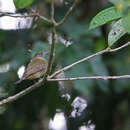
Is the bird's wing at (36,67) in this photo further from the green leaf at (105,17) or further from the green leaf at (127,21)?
the green leaf at (127,21)

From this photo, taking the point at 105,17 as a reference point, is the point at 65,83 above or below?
below

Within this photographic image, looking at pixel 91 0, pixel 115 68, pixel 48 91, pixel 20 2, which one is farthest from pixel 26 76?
pixel 91 0

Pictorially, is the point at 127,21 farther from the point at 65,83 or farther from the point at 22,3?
the point at 65,83

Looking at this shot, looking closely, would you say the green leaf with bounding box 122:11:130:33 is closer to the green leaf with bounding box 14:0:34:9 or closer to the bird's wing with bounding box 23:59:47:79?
the green leaf with bounding box 14:0:34:9

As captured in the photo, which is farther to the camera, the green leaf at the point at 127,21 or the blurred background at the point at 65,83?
the blurred background at the point at 65,83

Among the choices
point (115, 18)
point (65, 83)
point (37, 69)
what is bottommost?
point (65, 83)

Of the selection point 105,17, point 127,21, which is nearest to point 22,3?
point 105,17

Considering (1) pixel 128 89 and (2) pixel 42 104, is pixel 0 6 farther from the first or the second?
(1) pixel 128 89

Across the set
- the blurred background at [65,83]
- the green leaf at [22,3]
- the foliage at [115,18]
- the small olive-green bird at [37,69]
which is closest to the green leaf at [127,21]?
the foliage at [115,18]

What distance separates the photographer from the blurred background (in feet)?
7.29

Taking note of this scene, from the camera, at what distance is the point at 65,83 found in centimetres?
250

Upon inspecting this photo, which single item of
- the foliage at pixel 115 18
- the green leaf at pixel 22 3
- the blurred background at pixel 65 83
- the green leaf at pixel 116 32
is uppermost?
the green leaf at pixel 22 3

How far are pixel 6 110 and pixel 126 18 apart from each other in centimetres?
167

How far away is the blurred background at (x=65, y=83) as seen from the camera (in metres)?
2.22
